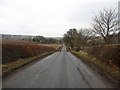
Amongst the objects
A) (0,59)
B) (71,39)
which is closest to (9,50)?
(0,59)

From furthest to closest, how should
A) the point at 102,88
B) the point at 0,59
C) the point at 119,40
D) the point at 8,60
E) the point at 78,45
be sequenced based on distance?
the point at 78,45
the point at 119,40
the point at 8,60
the point at 0,59
the point at 102,88

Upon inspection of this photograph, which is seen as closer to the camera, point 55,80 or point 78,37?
point 55,80

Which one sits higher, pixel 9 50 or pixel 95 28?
pixel 95 28

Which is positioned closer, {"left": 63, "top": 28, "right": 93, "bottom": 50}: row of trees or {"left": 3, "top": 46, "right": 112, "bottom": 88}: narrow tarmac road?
{"left": 3, "top": 46, "right": 112, "bottom": 88}: narrow tarmac road

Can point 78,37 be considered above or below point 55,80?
above

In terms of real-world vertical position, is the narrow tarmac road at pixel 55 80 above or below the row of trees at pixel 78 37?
below

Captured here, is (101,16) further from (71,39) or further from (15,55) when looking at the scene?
(71,39)

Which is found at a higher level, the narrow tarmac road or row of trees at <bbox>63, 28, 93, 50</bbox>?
row of trees at <bbox>63, 28, 93, 50</bbox>

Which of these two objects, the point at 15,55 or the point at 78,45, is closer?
the point at 15,55

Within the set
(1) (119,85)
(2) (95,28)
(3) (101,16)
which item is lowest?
(1) (119,85)

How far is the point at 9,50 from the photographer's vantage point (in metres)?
21.3

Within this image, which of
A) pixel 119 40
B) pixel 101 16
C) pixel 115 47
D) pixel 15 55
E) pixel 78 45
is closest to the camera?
pixel 115 47

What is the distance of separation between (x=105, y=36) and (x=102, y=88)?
118 ft

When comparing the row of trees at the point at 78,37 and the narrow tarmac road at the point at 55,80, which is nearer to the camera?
the narrow tarmac road at the point at 55,80
